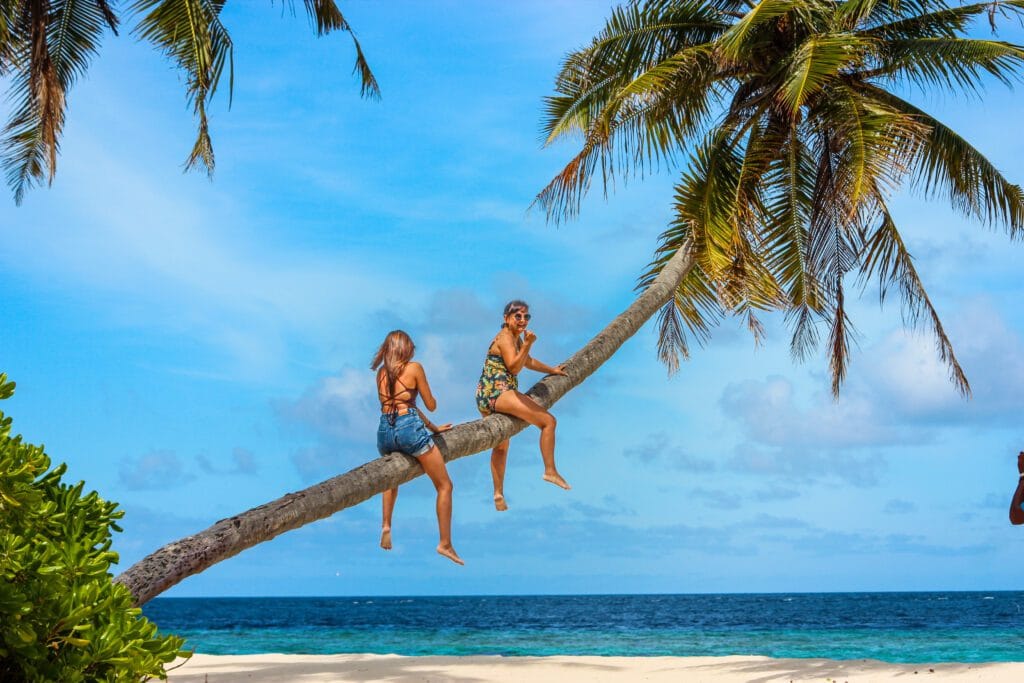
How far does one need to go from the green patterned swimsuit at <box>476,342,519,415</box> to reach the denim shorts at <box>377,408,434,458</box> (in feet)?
2.98

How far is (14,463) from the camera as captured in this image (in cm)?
387

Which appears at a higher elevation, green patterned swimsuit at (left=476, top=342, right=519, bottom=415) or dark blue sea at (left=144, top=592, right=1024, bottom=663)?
green patterned swimsuit at (left=476, top=342, right=519, bottom=415)

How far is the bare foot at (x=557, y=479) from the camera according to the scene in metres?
8.37

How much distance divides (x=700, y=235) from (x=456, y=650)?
73.9 feet

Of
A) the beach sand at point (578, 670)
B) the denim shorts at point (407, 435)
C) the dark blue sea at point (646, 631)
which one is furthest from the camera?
the dark blue sea at point (646, 631)

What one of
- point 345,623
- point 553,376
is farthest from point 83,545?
point 345,623

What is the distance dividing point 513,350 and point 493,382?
12.5 inches

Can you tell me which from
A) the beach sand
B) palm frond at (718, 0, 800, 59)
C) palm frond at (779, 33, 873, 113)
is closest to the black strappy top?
palm frond at (779, 33, 873, 113)

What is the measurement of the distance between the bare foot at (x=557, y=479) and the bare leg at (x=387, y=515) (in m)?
1.29

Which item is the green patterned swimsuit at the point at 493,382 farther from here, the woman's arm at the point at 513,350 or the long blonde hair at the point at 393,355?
the long blonde hair at the point at 393,355

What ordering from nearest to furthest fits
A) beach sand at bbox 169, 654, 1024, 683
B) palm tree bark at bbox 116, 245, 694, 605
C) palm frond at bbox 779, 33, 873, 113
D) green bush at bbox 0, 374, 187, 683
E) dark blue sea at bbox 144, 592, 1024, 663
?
1. green bush at bbox 0, 374, 187, 683
2. palm tree bark at bbox 116, 245, 694, 605
3. palm frond at bbox 779, 33, 873, 113
4. beach sand at bbox 169, 654, 1024, 683
5. dark blue sea at bbox 144, 592, 1024, 663

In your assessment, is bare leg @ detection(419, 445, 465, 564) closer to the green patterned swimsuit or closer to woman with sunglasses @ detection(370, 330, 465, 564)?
woman with sunglasses @ detection(370, 330, 465, 564)

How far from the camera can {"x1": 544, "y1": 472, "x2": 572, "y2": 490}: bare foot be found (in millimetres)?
8367

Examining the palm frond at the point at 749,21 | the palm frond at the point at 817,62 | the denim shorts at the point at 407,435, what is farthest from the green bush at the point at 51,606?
the palm frond at the point at 749,21
